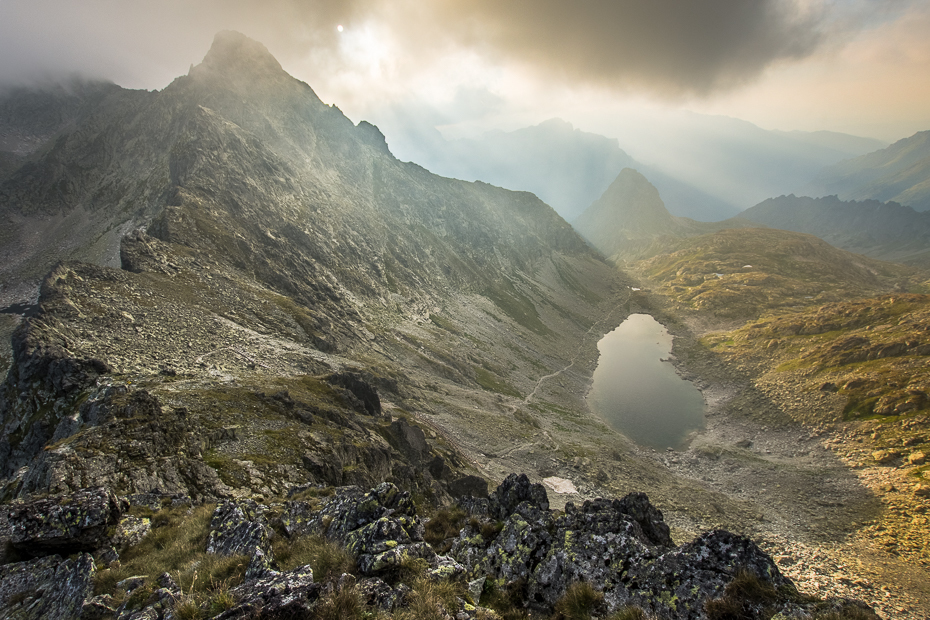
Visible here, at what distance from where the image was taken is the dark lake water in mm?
84413

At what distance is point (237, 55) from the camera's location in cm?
14088

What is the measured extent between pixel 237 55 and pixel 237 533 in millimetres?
182453

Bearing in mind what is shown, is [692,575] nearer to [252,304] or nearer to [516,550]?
[516,550]

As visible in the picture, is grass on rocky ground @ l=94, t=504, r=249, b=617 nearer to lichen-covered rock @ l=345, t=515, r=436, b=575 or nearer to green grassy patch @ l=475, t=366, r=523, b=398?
lichen-covered rock @ l=345, t=515, r=436, b=575

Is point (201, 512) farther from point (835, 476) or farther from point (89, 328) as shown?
point (835, 476)

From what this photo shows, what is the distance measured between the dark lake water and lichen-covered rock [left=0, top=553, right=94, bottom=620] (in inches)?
3369

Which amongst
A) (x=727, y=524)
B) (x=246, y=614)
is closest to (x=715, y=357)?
(x=727, y=524)

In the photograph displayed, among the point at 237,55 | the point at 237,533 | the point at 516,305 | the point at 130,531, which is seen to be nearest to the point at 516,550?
the point at 237,533

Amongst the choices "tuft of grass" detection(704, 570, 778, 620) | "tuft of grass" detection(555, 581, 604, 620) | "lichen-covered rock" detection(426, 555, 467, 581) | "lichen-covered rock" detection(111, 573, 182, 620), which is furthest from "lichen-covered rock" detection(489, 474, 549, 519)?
"lichen-covered rock" detection(111, 573, 182, 620)

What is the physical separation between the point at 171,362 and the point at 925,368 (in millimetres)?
133654

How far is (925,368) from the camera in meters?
77.8

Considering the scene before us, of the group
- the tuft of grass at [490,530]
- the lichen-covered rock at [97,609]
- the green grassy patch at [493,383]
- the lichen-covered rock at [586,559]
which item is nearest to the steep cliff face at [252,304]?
the green grassy patch at [493,383]

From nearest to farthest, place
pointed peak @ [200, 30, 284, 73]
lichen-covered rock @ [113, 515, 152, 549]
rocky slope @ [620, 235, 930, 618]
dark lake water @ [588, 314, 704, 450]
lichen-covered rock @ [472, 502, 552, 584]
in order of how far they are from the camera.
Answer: lichen-covered rock @ [113, 515, 152, 549] < lichen-covered rock @ [472, 502, 552, 584] < rocky slope @ [620, 235, 930, 618] < dark lake water @ [588, 314, 704, 450] < pointed peak @ [200, 30, 284, 73]

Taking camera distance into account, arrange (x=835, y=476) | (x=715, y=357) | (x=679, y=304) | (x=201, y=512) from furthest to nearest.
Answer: (x=679, y=304) < (x=715, y=357) < (x=835, y=476) < (x=201, y=512)
